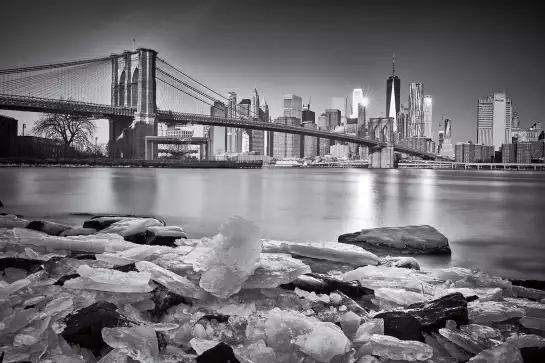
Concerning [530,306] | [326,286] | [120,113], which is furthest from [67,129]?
[530,306]

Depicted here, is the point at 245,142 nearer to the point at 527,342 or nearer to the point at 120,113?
the point at 120,113

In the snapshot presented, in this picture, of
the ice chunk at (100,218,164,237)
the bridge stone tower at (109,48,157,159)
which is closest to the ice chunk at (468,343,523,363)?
the ice chunk at (100,218,164,237)

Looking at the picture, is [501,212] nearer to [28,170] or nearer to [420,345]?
[420,345]

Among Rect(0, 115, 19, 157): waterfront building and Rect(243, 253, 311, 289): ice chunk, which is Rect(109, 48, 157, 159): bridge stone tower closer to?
Rect(0, 115, 19, 157): waterfront building

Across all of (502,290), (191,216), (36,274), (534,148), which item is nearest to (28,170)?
(191,216)

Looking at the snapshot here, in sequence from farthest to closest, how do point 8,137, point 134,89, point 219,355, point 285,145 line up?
1. point 285,145
2. point 134,89
3. point 8,137
4. point 219,355

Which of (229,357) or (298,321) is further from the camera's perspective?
(298,321)

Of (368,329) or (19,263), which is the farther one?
(19,263)
